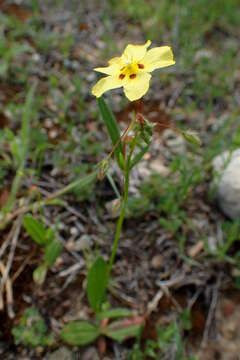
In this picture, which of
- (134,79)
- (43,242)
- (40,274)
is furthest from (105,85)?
(40,274)

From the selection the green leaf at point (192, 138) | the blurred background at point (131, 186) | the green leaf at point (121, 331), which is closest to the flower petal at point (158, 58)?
the green leaf at point (192, 138)

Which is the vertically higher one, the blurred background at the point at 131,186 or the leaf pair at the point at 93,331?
the blurred background at the point at 131,186

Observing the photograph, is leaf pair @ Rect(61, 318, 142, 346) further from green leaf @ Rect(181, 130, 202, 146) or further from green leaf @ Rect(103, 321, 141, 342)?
green leaf @ Rect(181, 130, 202, 146)

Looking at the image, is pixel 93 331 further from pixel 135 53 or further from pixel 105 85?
pixel 135 53

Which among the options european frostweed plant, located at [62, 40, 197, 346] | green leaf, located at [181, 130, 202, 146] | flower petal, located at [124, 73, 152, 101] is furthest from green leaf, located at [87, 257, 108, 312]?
flower petal, located at [124, 73, 152, 101]

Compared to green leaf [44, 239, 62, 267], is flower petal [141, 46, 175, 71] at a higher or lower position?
higher

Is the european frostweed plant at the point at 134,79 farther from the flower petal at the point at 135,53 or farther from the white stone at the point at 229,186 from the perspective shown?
the white stone at the point at 229,186
